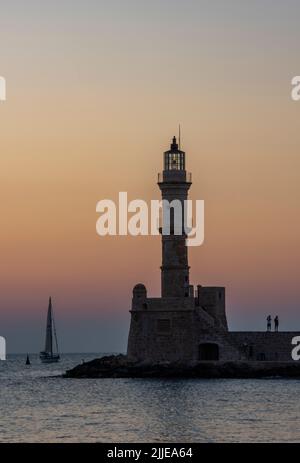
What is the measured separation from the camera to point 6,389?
78562mm

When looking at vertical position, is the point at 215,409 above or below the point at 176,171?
below

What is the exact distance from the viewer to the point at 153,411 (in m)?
56.2

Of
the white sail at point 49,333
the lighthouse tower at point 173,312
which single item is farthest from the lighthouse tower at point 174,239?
the white sail at point 49,333

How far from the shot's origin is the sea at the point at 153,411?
45.9 m

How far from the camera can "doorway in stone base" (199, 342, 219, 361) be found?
246 feet

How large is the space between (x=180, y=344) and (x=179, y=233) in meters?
6.50

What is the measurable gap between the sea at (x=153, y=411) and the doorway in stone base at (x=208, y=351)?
261cm

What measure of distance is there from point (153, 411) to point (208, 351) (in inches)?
772

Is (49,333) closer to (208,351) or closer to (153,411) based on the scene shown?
(208,351)

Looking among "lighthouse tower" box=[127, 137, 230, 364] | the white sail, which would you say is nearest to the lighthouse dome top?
"lighthouse tower" box=[127, 137, 230, 364]

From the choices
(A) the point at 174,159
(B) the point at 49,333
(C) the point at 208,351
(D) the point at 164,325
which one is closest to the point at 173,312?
(D) the point at 164,325

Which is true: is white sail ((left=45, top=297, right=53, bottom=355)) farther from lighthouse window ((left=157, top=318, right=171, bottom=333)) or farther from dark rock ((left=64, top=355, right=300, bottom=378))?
dark rock ((left=64, top=355, right=300, bottom=378))
